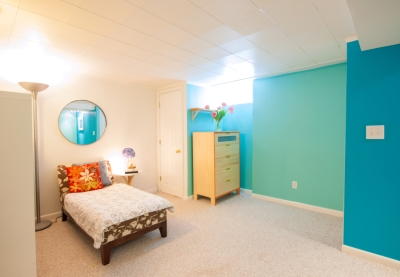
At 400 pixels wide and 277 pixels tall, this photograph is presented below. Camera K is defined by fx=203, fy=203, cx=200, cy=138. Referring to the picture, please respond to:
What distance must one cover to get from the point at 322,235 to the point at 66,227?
129 inches

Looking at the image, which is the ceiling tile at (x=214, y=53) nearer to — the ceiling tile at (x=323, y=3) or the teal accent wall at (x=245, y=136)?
the ceiling tile at (x=323, y=3)

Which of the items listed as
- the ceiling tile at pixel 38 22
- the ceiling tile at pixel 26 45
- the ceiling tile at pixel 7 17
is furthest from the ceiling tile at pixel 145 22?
the ceiling tile at pixel 26 45

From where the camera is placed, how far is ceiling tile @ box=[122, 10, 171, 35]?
66.5 inches

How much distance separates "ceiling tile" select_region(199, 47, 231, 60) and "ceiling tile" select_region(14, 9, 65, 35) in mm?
1453

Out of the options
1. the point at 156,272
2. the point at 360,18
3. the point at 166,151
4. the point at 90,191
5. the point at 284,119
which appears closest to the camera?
the point at 360,18

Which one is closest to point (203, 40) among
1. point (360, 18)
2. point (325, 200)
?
point (360, 18)

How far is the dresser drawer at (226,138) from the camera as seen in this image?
359cm

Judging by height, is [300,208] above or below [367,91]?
below

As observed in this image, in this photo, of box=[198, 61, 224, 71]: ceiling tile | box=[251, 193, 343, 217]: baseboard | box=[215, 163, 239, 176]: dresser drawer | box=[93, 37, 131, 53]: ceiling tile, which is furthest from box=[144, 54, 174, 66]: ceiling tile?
box=[251, 193, 343, 217]: baseboard

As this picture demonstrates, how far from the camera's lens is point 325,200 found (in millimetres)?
3109

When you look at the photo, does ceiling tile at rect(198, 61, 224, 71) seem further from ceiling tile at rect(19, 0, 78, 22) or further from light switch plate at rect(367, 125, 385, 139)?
light switch plate at rect(367, 125, 385, 139)

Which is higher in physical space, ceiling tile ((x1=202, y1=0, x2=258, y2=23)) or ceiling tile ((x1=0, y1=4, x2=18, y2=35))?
ceiling tile ((x1=202, y1=0, x2=258, y2=23))

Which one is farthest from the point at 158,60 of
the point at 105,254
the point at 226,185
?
the point at 226,185

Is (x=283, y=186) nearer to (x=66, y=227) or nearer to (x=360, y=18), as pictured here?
(x=360, y=18)
